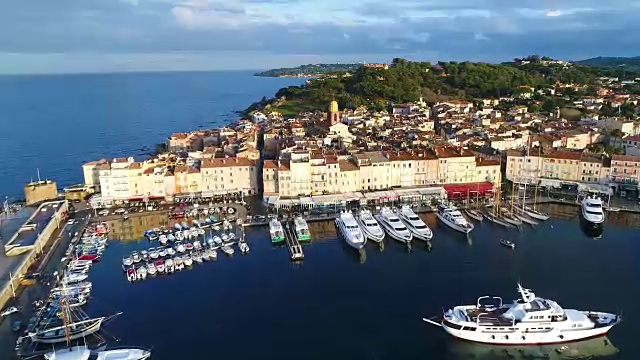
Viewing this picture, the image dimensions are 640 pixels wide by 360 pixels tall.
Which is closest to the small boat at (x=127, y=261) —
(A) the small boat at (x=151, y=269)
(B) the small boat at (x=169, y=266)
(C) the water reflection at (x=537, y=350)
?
(A) the small boat at (x=151, y=269)

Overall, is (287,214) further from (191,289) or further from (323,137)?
(323,137)

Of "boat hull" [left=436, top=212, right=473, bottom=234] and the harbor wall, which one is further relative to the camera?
"boat hull" [left=436, top=212, right=473, bottom=234]

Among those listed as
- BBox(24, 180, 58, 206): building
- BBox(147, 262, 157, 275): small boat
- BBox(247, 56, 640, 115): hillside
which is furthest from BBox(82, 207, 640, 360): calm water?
BBox(247, 56, 640, 115): hillside

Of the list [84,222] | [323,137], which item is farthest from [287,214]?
[323,137]

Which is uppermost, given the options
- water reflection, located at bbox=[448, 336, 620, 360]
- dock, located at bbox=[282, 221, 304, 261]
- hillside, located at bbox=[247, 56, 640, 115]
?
hillside, located at bbox=[247, 56, 640, 115]

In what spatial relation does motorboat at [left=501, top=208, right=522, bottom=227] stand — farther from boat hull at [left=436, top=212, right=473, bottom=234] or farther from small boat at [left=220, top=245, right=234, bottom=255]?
small boat at [left=220, top=245, right=234, bottom=255]

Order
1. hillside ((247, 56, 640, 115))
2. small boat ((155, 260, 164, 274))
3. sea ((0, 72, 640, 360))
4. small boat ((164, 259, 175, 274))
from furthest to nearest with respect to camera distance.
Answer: hillside ((247, 56, 640, 115)), small boat ((164, 259, 175, 274)), small boat ((155, 260, 164, 274)), sea ((0, 72, 640, 360))

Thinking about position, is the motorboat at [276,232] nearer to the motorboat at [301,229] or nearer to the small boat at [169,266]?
the motorboat at [301,229]
